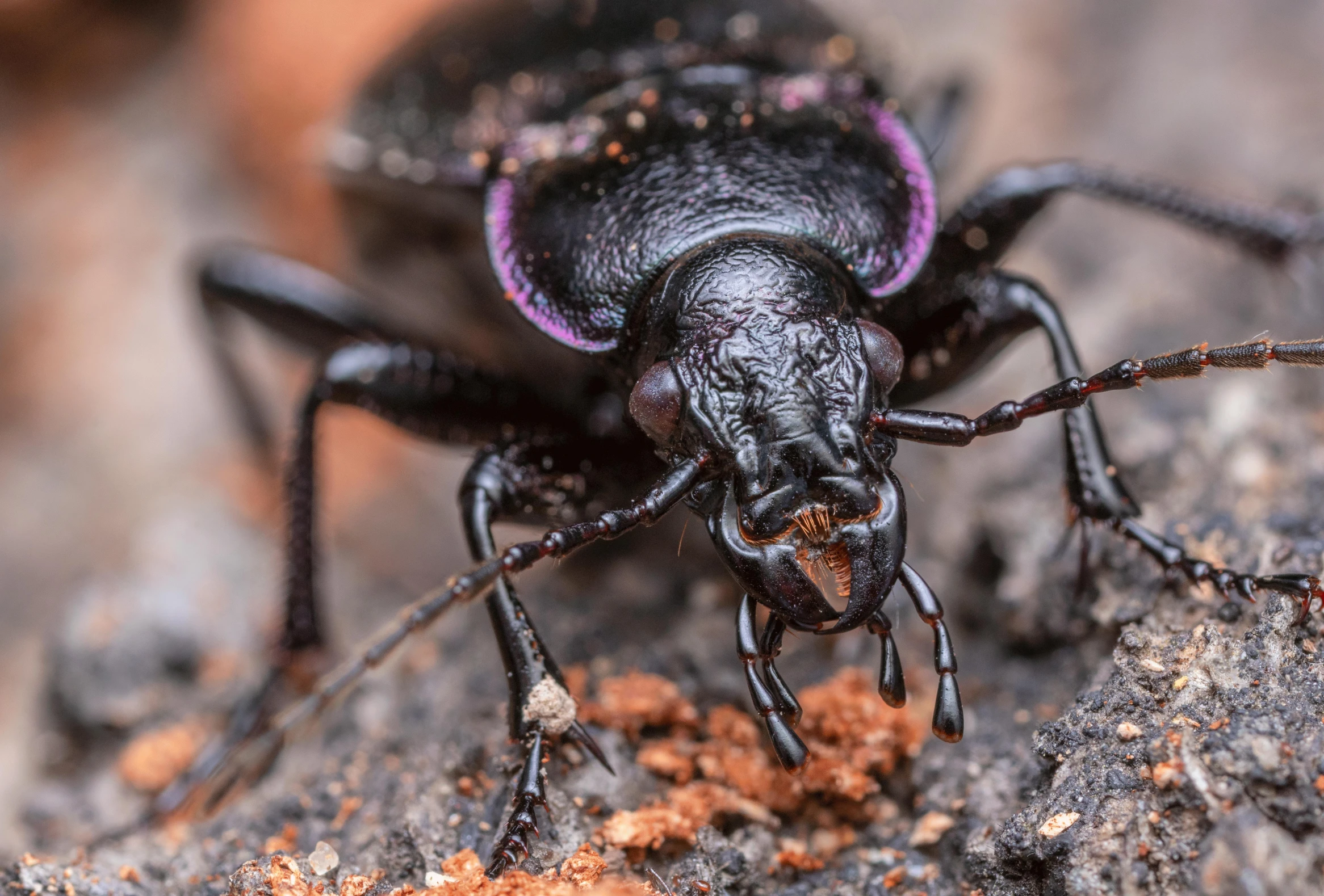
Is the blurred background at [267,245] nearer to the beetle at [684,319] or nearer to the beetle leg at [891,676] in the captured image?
the beetle at [684,319]

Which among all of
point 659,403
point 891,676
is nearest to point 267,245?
point 659,403

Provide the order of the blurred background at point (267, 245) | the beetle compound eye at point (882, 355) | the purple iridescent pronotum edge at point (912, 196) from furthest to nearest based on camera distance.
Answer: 1. the blurred background at point (267, 245)
2. the purple iridescent pronotum edge at point (912, 196)
3. the beetle compound eye at point (882, 355)

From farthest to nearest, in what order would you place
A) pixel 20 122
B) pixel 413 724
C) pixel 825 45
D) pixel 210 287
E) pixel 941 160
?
pixel 20 122 < pixel 941 160 < pixel 210 287 < pixel 825 45 < pixel 413 724

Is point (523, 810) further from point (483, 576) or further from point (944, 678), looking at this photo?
point (944, 678)

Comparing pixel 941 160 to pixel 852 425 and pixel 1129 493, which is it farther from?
pixel 852 425

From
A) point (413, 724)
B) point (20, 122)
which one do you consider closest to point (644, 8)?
point (413, 724)

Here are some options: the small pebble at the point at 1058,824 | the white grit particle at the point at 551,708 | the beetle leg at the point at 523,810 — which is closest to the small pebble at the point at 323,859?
the beetle leg at the point at 523,810
